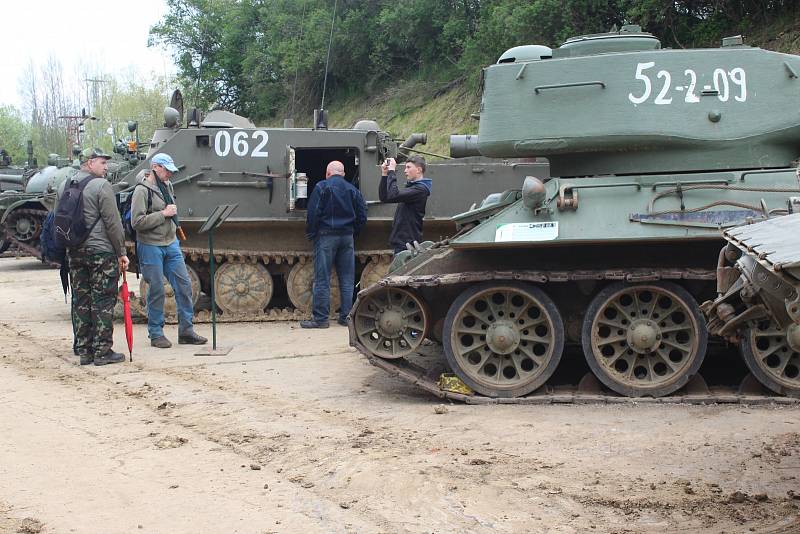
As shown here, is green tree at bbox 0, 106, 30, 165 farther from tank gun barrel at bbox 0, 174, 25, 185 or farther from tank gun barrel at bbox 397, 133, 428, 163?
tank gun barrel at bbox 397, 133, 428, 163

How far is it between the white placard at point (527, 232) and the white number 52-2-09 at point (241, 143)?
19.2 feet

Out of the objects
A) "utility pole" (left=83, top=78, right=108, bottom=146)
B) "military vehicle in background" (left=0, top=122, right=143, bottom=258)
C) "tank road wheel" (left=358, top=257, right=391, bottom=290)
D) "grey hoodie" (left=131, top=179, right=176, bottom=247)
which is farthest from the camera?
"utility pole" (left=83, top=78, right=108, bottom=146)

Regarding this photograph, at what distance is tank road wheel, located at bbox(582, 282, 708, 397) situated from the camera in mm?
7332

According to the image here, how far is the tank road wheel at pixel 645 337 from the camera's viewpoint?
7.33 meters

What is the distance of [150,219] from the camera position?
1001cm

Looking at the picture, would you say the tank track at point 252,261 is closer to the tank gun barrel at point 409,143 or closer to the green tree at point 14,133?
the tank gun barrel at point 409,143

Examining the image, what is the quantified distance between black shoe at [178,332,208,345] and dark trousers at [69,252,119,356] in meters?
1.15

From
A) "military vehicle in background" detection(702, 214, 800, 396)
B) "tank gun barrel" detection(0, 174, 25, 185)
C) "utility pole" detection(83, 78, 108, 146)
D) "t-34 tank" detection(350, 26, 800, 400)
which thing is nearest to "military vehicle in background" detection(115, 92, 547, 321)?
"t-34 tank" detection(350, 26, 800, 400)

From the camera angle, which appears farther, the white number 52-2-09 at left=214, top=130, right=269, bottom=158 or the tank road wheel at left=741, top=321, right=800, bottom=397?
the white number 52-2-09 at left=214, top=130, right=269, bottom=158

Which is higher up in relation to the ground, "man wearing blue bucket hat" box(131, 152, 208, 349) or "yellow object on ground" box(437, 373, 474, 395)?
"man wearing blue bucket hat" box(131, 152, 208, 349)

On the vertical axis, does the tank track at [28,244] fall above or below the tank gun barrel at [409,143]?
below

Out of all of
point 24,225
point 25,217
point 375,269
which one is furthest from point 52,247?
point 25,217

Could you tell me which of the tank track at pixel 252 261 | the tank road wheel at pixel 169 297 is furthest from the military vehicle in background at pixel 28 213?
the tank track at pixel 252 261

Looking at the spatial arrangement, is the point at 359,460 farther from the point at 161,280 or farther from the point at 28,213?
the point at 28,213
